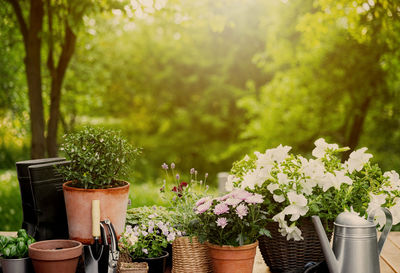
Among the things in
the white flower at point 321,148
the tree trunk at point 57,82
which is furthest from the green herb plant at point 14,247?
the tree trunk at point 57,82

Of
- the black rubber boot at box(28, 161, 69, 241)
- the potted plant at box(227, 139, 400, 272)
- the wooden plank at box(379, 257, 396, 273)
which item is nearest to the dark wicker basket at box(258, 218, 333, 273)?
the potted plant at box(227, 139, 400, 272)

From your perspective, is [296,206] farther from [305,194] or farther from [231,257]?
[231,257]

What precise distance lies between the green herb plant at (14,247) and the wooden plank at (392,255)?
1.58 meters

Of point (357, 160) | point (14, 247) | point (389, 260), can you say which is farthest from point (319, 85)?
point (14, 247)

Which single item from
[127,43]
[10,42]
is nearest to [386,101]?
[10,42]

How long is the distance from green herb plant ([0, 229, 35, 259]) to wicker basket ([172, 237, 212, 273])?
57 centimetres

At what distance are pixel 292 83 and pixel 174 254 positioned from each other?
681 centimetres

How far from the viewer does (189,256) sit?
1.92 m

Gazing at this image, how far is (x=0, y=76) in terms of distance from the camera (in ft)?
22.0

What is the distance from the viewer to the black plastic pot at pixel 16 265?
69.2 inches

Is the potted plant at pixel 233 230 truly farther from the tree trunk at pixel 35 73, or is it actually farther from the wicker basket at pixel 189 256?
the tree trunk at pixel 35 73

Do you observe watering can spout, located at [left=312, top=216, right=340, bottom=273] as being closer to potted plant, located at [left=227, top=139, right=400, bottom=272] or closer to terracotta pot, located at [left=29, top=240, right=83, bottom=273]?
potted plant, located at [left=227, top=139, right=400, bottom=272]

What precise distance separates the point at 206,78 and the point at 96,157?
41.8ft

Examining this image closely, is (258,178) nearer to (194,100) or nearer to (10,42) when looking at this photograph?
(10,42)
